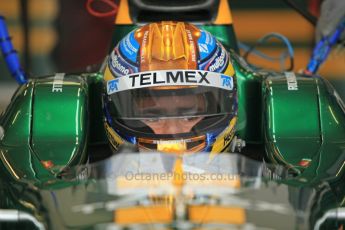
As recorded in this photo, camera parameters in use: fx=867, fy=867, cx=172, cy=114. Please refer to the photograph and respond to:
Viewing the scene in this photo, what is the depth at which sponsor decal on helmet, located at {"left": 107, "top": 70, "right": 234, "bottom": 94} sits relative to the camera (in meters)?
2.64

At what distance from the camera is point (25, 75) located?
367 centimetres

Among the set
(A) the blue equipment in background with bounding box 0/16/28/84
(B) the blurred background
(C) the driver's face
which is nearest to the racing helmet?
(C) the driver's face

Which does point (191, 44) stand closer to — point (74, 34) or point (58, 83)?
point (58, 83)

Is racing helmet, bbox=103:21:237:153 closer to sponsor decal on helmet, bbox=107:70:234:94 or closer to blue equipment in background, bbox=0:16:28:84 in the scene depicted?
sponsor decal on helmet, bbox=107:70:234:94

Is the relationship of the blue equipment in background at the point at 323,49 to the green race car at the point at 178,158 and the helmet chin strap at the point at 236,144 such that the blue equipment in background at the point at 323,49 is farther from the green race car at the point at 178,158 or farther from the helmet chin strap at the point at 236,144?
the helmet chin strap at the point at 236,144

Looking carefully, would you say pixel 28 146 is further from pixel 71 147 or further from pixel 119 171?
pixel 119 171

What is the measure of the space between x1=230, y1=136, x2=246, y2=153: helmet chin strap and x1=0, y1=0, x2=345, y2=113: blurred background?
2121 mm

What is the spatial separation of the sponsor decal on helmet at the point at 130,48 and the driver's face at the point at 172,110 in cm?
20

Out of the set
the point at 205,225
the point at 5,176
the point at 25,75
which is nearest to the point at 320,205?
the point at 205,225

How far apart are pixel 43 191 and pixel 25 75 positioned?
4.77 ft

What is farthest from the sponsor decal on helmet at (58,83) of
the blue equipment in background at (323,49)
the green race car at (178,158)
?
the blue equipment in background at (323,49)

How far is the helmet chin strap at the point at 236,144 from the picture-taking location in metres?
2.89

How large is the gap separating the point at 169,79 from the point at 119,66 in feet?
0.74

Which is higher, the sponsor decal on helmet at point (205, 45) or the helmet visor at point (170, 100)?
the sponsor decal on helmet at point (205, 45)
